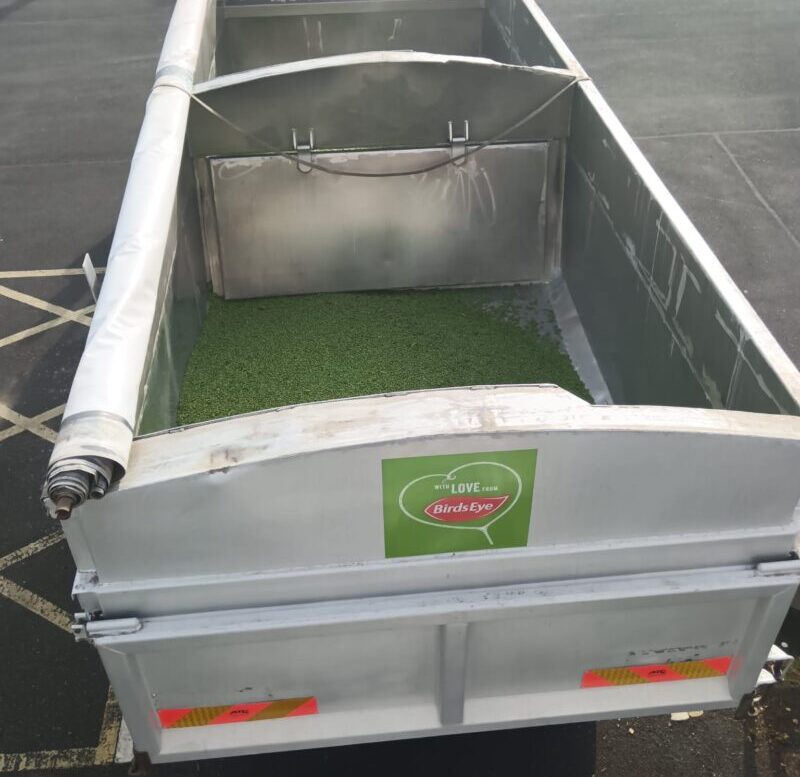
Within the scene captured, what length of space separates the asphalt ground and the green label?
1.46 metres

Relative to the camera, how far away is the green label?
223 centimetres

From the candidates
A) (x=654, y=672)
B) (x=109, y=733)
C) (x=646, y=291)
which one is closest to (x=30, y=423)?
(x=109, y=733)

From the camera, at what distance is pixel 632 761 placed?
3.38 meters

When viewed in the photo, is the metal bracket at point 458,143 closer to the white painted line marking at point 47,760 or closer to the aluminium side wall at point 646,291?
the aluminium side wall at point 646,291

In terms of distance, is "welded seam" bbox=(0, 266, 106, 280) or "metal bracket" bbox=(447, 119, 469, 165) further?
"welded seam" bbox=(0, 266, 106, 280)

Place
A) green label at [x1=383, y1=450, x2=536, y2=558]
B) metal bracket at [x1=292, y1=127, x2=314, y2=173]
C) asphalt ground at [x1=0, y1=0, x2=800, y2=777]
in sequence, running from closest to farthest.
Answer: green label at [x1=383, y1=450, x2=536, y2=558]
asphalt ground at [x1=0, y1=0, x2=800, y2=777]
metal bracket at [x1=292, y1=127, x2=314, y2=173]

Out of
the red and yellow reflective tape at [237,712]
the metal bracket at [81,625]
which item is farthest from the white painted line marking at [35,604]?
the metal bracket at [81,625]

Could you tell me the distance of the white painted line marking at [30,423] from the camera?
5.09 m

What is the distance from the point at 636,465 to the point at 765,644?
919mm

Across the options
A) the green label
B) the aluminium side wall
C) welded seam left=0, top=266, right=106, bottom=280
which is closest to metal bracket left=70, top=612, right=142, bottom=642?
the green label

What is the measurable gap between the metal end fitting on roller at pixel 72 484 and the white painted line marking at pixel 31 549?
8.33ft

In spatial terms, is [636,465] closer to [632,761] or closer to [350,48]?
[632,761]

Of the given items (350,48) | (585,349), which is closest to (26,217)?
(350,48)

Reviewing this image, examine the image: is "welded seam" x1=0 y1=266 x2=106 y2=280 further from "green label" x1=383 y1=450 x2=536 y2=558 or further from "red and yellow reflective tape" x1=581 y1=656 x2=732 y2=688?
"red and yellow reflective tape" x1=581 y1=656 x2=732 y2=688
